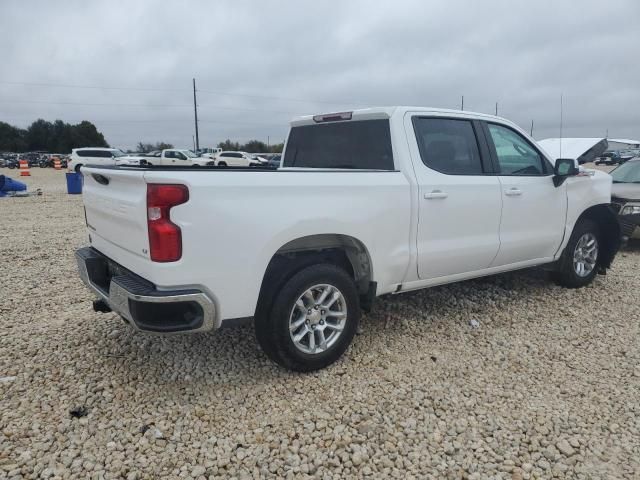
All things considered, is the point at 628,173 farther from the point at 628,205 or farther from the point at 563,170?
the point at 563,170

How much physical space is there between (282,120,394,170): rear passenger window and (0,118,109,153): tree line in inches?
3346

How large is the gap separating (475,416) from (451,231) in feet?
5.00

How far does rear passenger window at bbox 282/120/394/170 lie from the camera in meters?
3.93

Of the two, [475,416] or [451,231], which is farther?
[451,231]

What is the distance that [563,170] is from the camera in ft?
15.5

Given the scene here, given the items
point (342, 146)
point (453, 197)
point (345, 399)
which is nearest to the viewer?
point (345, 399)

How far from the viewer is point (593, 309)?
192 inches

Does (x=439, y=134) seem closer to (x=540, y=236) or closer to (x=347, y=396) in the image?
(x=540, y=236)

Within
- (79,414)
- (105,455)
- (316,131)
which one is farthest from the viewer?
(316,131)

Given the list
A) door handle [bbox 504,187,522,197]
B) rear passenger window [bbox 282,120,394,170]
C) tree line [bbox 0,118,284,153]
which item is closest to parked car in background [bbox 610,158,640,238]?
door handle [bbox 504,187,522,197]

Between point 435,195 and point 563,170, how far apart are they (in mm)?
1733

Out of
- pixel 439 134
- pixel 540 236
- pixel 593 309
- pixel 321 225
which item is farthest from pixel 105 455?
pixel 593 309

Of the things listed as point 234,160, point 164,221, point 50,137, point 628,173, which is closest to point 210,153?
point 234,160

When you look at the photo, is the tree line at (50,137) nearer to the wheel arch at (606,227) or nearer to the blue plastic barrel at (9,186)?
the blue plastic barrel at (9,186)
